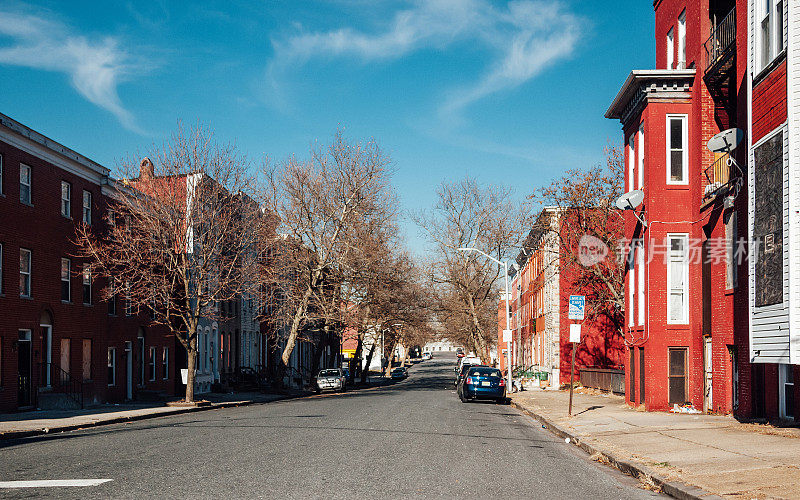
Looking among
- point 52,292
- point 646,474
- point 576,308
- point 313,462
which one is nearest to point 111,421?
point 52,292

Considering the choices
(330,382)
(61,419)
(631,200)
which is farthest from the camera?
(330,382)

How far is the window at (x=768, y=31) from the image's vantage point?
16.5 m

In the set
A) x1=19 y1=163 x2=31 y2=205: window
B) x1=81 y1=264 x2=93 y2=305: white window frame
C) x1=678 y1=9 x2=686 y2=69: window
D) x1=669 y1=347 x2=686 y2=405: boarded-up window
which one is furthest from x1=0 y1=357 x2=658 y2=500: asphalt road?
x1=678 y1=9 x2=686 y2=69: window

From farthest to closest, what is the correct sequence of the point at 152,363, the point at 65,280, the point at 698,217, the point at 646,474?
1. the point at 152,363
2. the point at 65,280
3. the point at 698,217
4. the point at 646,474

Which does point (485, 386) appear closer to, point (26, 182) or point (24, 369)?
point (24, 369)

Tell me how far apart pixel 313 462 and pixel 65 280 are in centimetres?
2146

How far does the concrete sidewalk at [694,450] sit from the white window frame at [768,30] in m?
7.73

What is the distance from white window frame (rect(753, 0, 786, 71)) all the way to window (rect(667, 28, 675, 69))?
9.47 meters

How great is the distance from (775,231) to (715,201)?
6821mm

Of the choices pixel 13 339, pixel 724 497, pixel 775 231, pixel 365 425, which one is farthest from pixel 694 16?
pixel 13 339

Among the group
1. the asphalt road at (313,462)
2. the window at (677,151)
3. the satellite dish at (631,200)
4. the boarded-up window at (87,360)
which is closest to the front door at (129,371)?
the boarded-up window at (87,360)

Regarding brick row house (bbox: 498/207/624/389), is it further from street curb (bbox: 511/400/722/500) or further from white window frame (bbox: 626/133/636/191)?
street curb (bbox: 511/400/722/500)

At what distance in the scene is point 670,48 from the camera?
27.4m

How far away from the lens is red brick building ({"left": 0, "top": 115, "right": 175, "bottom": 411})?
2688 centimetres
